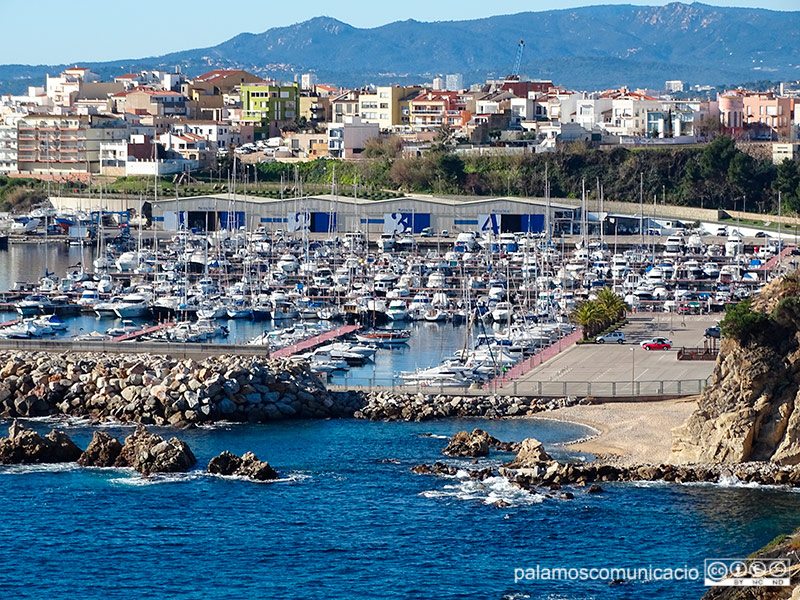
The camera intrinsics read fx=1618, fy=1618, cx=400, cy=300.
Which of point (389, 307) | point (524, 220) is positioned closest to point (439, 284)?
point (389, 307)

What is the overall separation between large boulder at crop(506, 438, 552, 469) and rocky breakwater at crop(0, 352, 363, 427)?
5.90m

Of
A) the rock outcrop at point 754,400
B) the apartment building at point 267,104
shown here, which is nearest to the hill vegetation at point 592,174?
the apartment building at point 267,104

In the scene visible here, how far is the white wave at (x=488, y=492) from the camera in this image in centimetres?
2278

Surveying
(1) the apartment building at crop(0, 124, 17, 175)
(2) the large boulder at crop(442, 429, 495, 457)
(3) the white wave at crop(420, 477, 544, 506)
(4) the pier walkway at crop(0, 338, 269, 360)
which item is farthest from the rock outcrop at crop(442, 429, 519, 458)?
(1) the apartment building at crop(0, 124, 17, 175)

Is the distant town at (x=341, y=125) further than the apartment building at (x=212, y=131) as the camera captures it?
No

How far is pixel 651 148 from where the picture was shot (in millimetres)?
69938

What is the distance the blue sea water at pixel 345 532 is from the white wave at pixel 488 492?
4cm

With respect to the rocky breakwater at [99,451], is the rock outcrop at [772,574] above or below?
above

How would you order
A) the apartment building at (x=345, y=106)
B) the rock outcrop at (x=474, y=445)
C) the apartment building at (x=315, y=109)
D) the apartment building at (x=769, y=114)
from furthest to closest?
1. the apartment building at (x=315, y=109)
2. the apartment building at (x=345, y=106)
3. the apartment building at (x=769, y=114)
4. the rock outcrop at (x=474, y=445)

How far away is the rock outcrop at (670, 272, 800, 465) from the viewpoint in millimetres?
24062

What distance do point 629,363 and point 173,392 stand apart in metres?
→ 9.59

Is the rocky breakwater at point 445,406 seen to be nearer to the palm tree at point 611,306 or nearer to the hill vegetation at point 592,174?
the palm tree at point 611,306

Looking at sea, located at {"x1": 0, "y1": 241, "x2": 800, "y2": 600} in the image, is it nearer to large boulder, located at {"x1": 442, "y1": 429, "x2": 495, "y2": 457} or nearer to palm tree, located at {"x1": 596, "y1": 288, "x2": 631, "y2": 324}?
large boulder, located at {"x1": 442, "y1": 429, "x2": 495, "y2": 457}

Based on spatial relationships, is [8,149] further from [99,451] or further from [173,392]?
[99,451]
